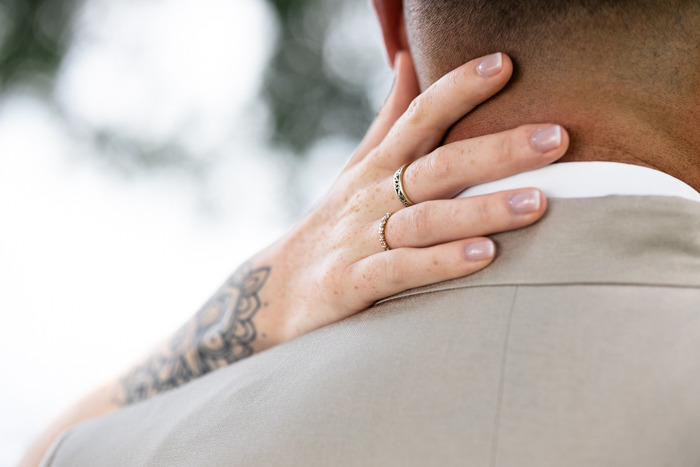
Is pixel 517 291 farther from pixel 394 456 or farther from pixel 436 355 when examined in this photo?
pixel 394 456

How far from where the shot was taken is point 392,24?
1.10 m

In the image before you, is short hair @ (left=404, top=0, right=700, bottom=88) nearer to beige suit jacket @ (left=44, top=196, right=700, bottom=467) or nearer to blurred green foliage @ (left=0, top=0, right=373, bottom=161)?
beige suit jacket @ (left=44, top=196, right=700, bottom=467)

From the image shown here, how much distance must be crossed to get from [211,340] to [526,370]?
0.77m

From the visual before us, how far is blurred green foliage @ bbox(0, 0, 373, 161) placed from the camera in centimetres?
515

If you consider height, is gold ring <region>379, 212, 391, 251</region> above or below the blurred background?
below

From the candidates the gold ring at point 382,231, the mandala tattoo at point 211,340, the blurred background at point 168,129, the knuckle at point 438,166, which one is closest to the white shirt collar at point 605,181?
the knuckle at point 438,166

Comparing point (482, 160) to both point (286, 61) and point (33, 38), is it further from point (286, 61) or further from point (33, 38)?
point (33, 38)

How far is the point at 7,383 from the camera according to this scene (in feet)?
13.7

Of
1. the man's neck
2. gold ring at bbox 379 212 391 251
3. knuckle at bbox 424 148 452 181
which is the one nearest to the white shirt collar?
the man's neck

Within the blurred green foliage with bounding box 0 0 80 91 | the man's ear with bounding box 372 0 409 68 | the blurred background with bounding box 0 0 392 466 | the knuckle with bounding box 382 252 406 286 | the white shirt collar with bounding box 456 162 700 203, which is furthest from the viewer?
the blurred green foliage with bounding box 0 0 80 91

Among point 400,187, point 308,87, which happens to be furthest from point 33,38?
point 400,187

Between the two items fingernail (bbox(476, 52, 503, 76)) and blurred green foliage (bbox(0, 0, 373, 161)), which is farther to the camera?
blurred green foliage (bbox(0, 0, 373, 161))

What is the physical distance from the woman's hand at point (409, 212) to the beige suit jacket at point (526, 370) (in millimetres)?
38

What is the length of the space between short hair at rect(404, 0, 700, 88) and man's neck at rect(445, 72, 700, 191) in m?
0.05
